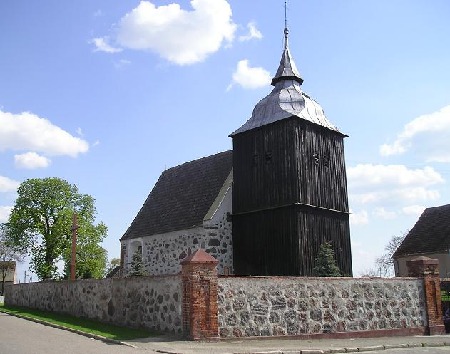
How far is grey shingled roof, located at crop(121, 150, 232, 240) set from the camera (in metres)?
25.1

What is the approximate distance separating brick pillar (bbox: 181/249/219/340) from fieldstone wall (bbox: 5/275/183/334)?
552 mm

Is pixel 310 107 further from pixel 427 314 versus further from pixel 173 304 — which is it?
pixel 173 304

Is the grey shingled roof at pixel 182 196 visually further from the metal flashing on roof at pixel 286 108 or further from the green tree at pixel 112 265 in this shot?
the green tree at pixel 112 265

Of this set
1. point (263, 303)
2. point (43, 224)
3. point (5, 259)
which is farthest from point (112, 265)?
point (263, 303)

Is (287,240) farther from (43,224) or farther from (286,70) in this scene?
(43,224)

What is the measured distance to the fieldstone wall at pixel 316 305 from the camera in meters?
15.0

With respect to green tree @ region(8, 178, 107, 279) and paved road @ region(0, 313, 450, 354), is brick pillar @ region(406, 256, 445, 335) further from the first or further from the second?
green tree @ region(8, 178, 107, 279)

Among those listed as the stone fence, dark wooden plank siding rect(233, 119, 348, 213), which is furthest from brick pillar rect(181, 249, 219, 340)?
dark wooden plank siding rect(233, 119, 348, 213)

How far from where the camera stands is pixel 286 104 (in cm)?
2319

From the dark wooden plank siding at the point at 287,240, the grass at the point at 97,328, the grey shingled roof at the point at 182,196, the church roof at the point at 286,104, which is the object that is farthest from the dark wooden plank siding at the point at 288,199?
the grass at the point at 97,328

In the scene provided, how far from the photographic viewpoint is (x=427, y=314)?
1931 cm

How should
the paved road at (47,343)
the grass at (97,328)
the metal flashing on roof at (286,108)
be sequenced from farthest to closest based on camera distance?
the metal flashing on roof at (286,108)
the grass at (97,328)
the paved road at (47,343)

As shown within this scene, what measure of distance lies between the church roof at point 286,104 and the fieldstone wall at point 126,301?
9.96m

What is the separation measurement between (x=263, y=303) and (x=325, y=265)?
17.2ft
